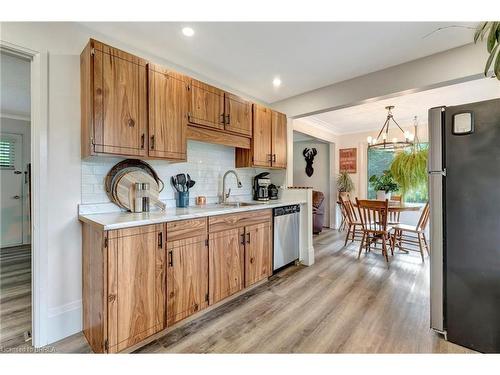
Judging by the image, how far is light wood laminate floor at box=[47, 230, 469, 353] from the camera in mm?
1719

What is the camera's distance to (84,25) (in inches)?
76.5

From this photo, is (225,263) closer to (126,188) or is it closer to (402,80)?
(126,188)

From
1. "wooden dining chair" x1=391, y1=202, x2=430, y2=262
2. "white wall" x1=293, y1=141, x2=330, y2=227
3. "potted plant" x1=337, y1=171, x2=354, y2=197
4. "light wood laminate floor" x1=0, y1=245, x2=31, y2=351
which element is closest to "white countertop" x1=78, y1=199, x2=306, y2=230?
"light wood laminate floor" x1=0, y1=245, x2=31, y2=351

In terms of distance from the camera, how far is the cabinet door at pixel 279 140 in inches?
132

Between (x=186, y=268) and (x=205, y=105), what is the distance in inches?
63.9

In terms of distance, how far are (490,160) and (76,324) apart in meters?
A: 3.29

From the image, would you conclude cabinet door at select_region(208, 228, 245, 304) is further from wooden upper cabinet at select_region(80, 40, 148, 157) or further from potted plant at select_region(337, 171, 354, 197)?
potted plant at select_region(337, 171, 354, 197)

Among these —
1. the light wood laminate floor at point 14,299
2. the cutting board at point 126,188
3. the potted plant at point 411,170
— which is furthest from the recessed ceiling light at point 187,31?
the potted plant at point 411,170

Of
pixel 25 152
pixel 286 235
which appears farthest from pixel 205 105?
pixel 25 152

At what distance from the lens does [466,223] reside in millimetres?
1678

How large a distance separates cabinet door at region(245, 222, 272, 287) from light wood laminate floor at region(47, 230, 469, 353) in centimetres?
16

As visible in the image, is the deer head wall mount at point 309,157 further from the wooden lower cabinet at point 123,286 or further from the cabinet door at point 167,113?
the wooden lower cabinet at point 123,286
